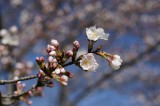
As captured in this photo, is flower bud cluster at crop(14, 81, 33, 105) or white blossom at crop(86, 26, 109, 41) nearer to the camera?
white blossom at crop(86, 26, 109, 41)

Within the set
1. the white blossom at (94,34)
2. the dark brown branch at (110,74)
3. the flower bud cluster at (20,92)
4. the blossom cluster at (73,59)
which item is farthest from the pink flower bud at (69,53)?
the dark brown branch at (110,74)

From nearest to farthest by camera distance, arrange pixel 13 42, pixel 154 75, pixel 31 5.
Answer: pixel 13 42 → pixel 31 5 → pixel 154 75

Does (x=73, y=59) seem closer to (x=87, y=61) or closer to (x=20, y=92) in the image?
(x=87, y=61)

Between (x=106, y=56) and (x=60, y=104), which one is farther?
(x=60, y=104)

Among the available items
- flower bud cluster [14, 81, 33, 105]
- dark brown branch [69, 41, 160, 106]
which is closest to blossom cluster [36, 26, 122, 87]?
flower bud cluster [14, 81, 33, 105]

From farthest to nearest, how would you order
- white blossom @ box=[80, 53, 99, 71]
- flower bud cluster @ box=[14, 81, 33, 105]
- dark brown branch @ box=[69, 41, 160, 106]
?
dark brown branch @ box=[69, 41, 160, 106] → flower bud cluster @ box=[14, 81, 33, 105] → white blossom @ box=[80, 53, 99, 71]

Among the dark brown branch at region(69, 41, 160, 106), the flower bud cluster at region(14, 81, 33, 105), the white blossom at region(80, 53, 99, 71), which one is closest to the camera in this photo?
the white blossom at region(80, 53, 99, 71)

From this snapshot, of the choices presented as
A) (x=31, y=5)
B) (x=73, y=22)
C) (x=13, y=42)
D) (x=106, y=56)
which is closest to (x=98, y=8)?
(x=73, y=22)

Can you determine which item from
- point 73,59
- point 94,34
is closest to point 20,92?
point 73,59

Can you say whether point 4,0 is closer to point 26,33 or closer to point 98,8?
point 26,33

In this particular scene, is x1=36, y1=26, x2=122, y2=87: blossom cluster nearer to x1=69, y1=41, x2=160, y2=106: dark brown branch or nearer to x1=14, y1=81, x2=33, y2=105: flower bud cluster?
x1=14, y1=81, x2=33, y2=105: flower bud cluster

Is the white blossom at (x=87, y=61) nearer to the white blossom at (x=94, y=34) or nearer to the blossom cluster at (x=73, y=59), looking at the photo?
the blossom cluster at (x=73, y=59)
